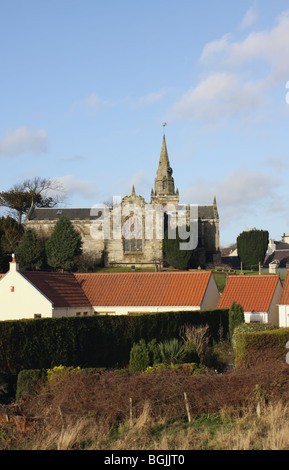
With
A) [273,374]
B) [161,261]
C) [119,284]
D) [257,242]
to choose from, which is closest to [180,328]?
[119,284]

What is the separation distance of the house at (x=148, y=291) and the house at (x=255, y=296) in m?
1.22

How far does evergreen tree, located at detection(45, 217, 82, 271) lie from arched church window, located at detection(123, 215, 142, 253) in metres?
9.59

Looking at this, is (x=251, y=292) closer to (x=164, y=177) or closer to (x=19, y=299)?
(x=19, y=299)

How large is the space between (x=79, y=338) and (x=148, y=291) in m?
11.2

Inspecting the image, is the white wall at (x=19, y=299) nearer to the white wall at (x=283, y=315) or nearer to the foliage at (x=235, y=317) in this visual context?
the foliage at (x=235, y=317)

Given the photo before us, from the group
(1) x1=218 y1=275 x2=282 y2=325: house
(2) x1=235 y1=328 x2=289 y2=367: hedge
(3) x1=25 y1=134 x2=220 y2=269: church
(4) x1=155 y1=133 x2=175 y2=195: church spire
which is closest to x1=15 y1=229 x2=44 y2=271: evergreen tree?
(3) x1=25 y1=134 x2=220 y2=269: church

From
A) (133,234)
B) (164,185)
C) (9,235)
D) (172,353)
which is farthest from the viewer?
(164,185)

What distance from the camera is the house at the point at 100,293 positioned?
31062mm

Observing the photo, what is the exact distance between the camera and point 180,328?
1141 inches

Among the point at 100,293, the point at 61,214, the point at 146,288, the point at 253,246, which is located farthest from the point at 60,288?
the point at 61,214

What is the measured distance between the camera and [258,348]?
73.1 ft
